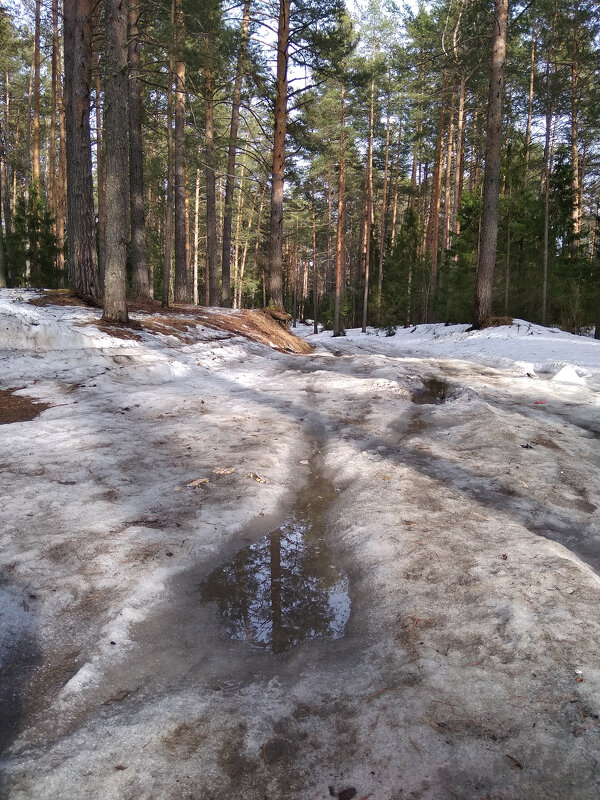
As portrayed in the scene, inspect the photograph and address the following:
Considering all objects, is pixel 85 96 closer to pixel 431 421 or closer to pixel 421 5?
pixel 431 421

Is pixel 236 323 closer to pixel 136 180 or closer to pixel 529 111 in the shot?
pixel 136 180

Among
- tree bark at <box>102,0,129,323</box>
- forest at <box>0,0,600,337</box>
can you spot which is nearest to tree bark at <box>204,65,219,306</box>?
forest at <box>0,0,600,337</box>

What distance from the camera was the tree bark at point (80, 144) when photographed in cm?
1006

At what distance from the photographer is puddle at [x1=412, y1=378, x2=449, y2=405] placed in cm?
687

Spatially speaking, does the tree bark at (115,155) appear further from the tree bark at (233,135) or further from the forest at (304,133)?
the tree bark at (233,135)

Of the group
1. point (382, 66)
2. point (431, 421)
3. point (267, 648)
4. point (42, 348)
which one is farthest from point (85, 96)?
point (382, 66)

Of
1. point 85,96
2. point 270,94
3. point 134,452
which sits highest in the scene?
point 270,94

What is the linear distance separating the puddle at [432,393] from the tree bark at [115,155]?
5643 millimetres

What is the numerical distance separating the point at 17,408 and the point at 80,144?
25.3ft

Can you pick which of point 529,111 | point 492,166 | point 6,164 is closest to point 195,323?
point 492,166

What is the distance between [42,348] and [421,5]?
32.1 m

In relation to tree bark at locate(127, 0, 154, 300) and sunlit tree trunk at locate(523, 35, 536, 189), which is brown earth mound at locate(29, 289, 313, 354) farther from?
sunlit tree trunk at locate(523, 35, 536, 189)

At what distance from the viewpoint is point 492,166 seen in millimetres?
13977

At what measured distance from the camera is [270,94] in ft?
50.4
